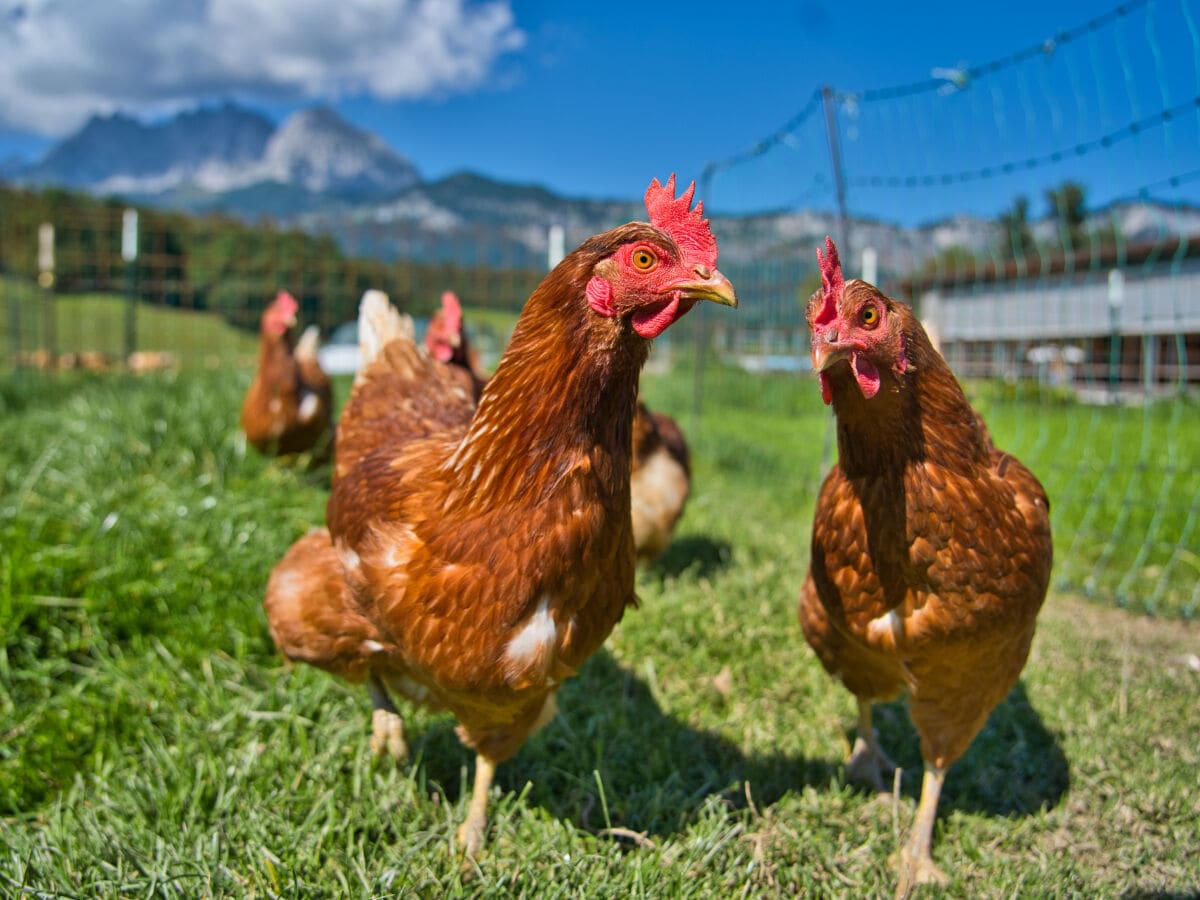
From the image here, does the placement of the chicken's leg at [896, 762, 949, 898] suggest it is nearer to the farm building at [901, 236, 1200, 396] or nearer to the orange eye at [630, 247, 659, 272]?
the orange eye at [630, 247, 659, 272]

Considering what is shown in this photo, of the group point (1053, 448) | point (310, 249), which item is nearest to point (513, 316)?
point (310, 249)

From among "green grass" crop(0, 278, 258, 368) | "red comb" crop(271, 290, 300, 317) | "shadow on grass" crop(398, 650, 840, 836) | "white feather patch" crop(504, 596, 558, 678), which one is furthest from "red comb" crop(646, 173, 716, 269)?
"green grass" crop(0, 278, 258, 368)

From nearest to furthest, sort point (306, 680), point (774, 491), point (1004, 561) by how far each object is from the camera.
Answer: point (1004, 561), point (306, 680), point (774, 491)

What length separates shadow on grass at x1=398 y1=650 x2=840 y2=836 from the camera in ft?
7.14

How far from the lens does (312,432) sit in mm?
5164

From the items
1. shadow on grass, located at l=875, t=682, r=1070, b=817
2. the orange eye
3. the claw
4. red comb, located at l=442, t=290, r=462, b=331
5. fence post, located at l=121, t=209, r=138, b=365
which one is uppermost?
fence post, located at l=121, t=209, r=138, b=365

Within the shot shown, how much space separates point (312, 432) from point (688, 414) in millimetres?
5136

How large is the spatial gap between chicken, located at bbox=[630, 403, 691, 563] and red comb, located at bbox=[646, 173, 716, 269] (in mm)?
2240

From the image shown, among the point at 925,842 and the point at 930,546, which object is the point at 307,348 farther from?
the point at 925,842

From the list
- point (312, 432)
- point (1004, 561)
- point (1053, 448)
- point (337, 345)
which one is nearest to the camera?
point (1004, 561)

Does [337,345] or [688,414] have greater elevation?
[337,345]

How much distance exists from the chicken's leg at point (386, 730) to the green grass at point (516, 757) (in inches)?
2.1

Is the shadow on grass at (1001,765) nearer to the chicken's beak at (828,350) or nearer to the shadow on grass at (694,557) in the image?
the shadow on grass at (694,557)

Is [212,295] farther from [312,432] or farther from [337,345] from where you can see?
[312,432]
